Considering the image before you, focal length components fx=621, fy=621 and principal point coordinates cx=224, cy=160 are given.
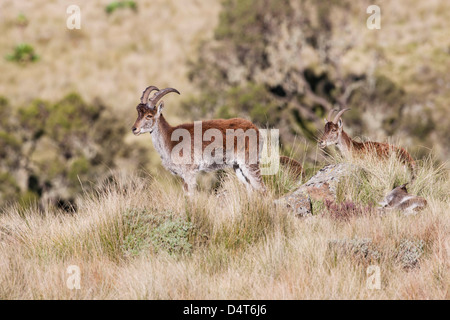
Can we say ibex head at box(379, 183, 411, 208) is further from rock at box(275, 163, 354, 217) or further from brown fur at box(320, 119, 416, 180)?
brown fur at box(320, 119, 416, 180)

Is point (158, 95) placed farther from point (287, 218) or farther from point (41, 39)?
point (41, 39)

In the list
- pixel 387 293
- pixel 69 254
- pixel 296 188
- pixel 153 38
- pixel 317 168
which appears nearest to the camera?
pixel 387 293

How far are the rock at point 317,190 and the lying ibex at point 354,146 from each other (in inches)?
37.9

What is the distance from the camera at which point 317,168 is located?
11.8m

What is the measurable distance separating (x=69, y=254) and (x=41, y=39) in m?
47.3

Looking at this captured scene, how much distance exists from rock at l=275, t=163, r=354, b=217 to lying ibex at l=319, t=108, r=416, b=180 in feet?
3.16

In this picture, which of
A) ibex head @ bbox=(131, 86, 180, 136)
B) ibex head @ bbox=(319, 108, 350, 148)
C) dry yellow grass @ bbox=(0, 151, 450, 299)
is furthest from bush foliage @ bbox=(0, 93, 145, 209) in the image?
dry yellow grass @ bbox=(0, 151, 450, 299)

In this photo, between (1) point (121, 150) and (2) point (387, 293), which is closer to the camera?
(2) point (387, 293)

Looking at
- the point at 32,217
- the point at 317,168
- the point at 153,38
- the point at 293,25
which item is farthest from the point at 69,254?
the point at 153,38

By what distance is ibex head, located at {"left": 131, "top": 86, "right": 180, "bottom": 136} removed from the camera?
32.3 feet

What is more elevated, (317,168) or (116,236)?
(317,168)

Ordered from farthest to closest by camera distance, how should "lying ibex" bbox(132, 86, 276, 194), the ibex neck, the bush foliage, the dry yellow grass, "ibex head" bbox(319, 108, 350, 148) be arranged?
1. the bush foliage
2. "ibex head" bbox(319, 108, 350, 148)
3. the ibex neck
4. "lying ibex" bbox(132, 86, 276, 194)
5. the dry yellow grass

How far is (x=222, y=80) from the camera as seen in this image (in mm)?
37562

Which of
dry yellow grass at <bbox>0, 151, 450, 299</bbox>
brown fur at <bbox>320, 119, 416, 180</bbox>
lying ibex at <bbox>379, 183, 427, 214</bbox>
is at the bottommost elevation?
dry yellow grass at <bbox>0, 151, 450, 299</bbox>
